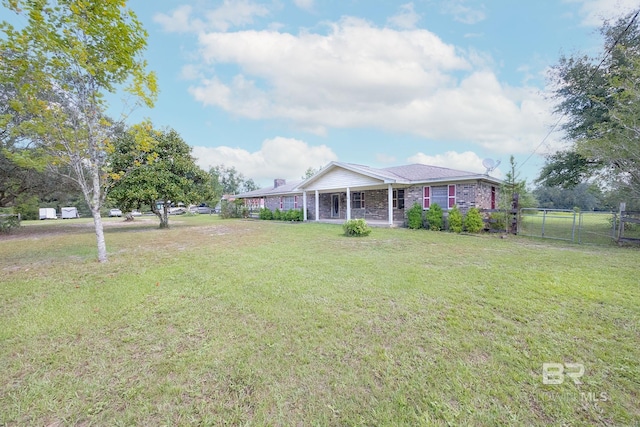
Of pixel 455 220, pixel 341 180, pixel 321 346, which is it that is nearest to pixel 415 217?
pixel 455 220

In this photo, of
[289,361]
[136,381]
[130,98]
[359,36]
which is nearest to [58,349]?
[136,381]

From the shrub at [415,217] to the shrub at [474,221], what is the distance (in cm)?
226

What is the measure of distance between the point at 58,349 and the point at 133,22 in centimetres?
660

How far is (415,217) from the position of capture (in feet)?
44.3

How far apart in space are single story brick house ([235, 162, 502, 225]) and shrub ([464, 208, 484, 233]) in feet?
4.23

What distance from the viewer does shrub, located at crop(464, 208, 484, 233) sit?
37.4ft

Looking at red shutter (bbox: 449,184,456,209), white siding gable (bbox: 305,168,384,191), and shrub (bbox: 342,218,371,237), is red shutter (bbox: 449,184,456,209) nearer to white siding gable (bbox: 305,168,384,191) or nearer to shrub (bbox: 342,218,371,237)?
white siding gable (bbox: 305,168,384,191)

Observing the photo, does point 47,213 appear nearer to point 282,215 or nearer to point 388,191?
point 282,215

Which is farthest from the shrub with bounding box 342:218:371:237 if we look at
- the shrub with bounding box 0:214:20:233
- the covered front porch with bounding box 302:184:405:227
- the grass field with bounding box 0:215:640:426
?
the shrub with bounding box 0:214:20:233

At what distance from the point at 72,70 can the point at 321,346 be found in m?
8.24

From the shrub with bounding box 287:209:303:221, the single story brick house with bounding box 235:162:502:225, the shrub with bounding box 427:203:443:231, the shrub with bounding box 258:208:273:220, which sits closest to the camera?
the shrub with bounding box 427:203:443:231

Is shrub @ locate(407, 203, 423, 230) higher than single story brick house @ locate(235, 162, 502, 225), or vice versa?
single story brick house @ locate(235, 162, 502, 225)

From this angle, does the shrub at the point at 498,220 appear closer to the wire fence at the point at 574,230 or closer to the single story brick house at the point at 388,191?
the wire fence at the point at 574,230

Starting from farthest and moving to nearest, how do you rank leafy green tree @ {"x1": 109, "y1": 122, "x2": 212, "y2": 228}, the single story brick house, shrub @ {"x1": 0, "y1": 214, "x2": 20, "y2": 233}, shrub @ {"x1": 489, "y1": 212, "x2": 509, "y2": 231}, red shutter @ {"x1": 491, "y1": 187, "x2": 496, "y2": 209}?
red shutter @ {"x1": 491, "y1": 187, "x2": 496, "y2": 209} → shrub @ {"x1": 0, "y1": 214, "x2": 20, "y2": 233} → leafy green tree @ {"x1": 109, "y1": 122, "x2": 212, "y2": 228} → the single story brick house → shrub @ {"x1": 489, "y1": 212, "x2": 509, "y2": 231}
